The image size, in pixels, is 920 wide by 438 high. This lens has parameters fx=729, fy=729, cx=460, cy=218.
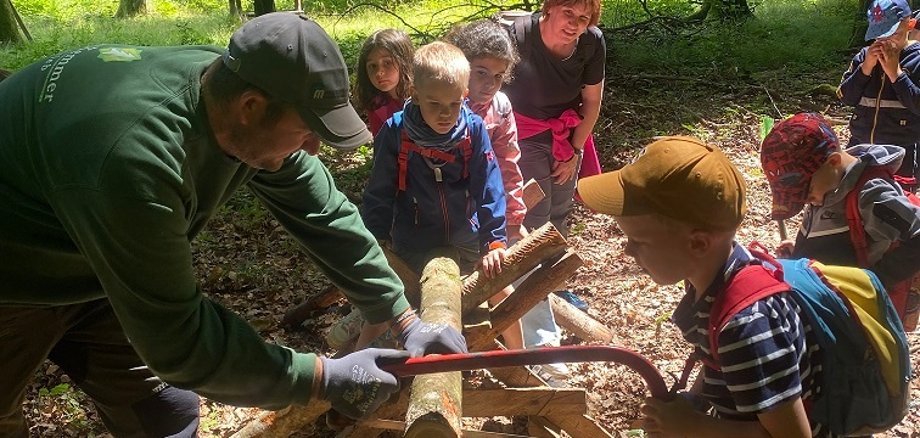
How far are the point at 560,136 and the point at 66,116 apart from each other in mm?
3308

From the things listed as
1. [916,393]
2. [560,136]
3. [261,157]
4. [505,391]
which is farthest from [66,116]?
[916,393]

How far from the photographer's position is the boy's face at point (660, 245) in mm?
2031

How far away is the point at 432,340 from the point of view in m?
2.71

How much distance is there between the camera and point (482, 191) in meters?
3.66

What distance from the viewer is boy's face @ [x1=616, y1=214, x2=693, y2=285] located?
2031 millimetres

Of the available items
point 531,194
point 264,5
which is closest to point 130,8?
point 264,5

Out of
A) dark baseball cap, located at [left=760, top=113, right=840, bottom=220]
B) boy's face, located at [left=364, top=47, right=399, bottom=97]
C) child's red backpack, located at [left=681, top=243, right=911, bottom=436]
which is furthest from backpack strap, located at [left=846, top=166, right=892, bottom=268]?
boy's face, located at [left=364, top=47, right=399, bottom=97]

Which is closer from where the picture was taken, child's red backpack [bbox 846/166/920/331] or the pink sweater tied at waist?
child's red backpack [bbox 846/166/920/331]

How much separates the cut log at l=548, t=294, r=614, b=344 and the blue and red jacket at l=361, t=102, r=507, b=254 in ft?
3.94

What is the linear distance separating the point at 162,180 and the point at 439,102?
1.68 m

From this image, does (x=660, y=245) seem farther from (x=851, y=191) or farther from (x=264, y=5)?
(x=264, y=5)

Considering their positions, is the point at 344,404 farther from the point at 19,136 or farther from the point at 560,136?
the point at 560,136

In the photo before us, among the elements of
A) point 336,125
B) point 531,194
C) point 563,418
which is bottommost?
point 563,418

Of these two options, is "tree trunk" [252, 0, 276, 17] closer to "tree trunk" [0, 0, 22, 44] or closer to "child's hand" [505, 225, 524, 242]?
"tree trunk" [0, 0, 22, 44]
